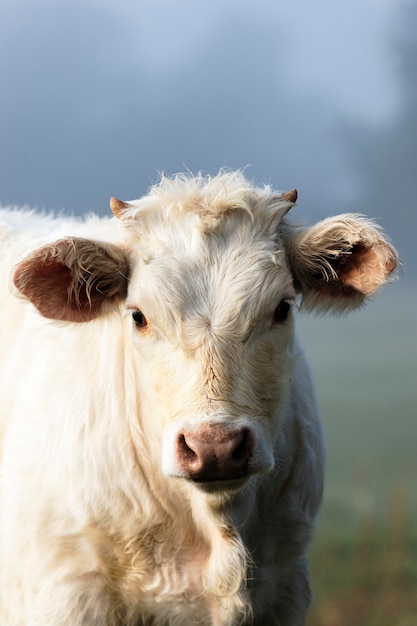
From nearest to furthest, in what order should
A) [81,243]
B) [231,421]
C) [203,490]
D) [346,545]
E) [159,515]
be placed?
[231,421] < [203,490] < [81,243] < [159,515] < [346,545]

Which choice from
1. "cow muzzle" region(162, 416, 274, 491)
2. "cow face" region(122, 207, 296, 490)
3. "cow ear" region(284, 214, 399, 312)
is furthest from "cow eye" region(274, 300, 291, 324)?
"cow muzzle" region(162, 416, 274, 491)

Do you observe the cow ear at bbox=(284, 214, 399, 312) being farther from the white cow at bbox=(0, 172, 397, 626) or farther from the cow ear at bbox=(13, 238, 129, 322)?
the cow ear at bbox=(13, 238, 129, 322)

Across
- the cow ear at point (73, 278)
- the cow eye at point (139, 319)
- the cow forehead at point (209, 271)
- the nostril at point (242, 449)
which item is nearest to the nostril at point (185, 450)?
the nostril at point (242, 449)

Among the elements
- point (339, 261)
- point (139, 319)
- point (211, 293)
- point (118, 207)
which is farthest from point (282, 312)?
point (118, 207)

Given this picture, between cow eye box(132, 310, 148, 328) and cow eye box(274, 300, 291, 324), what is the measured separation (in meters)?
0.62

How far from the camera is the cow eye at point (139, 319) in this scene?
14.7 ft

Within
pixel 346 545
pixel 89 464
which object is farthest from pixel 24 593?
pixel 346 545

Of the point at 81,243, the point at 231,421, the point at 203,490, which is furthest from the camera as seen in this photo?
the point at 81,243

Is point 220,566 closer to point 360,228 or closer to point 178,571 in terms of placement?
point 178,571

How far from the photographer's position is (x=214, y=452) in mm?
3871

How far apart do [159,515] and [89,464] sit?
461 mm

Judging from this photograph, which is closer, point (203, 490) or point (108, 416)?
point (203, 490)

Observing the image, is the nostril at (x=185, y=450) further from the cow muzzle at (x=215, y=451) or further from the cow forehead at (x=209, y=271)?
the cow forehead at (x=209, y=271)

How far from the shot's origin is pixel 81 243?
457 centimetres
